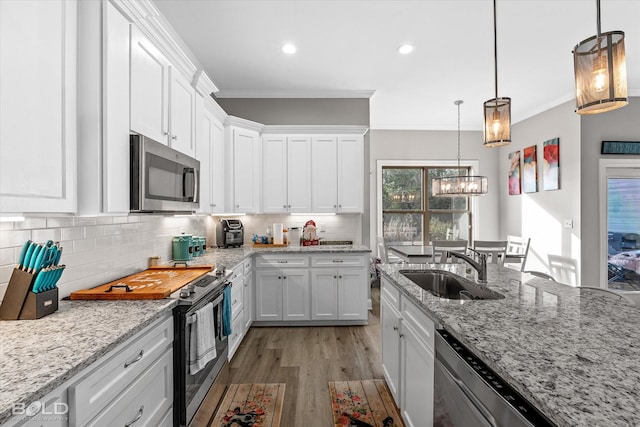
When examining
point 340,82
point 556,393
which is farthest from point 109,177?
point 340,82

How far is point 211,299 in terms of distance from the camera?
83.7 inches

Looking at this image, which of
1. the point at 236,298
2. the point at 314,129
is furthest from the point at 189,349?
the point at 314,129

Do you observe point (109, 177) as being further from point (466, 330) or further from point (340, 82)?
point (340, 82)

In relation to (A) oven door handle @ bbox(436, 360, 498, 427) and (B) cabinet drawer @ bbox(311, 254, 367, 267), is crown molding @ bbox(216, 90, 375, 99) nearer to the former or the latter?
(B) cabinet drawer @ bbox(311, 254, 367, 267)

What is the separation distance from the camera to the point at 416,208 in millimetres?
6383

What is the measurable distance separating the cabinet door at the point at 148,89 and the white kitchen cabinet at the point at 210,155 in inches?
25.6

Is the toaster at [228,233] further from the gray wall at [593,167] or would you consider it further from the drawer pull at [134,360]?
Result: the gray wall at [593,167]

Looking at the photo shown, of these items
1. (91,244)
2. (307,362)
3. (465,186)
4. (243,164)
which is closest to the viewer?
(91,244)

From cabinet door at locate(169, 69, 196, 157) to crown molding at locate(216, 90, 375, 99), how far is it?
5.86 feet

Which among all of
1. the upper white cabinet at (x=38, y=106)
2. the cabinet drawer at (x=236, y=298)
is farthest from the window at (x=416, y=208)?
the upper white cabinet at (x=38, y=106)

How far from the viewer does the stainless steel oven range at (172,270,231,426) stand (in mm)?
1728

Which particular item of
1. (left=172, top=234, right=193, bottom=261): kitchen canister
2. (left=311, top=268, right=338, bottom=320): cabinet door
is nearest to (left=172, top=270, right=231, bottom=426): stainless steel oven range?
(left=172, top=234, right=193, bottom=261): kitchen canister

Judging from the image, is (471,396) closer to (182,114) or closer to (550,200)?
(182,114)

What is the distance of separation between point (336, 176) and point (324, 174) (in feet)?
0.52
